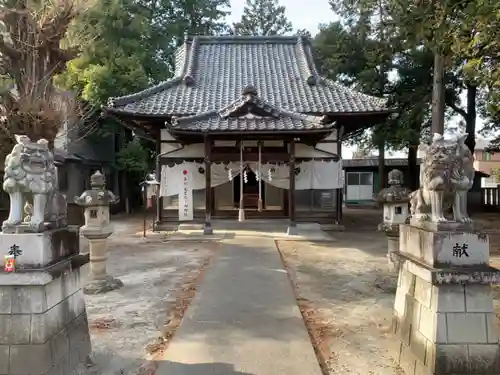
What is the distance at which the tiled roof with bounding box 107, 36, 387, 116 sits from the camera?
15.1 meters

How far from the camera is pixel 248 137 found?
1423 centimetres

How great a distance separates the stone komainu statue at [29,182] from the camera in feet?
12.0

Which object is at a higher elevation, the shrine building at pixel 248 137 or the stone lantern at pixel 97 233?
the shrine building at pixel 248 137

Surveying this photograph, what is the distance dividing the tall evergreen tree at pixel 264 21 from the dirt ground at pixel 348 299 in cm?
3591

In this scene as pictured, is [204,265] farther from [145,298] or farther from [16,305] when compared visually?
[16,305]

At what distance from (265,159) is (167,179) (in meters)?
3.56

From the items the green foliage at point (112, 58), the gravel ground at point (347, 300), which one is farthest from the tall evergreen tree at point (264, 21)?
the gravel ground at point (347, 300)

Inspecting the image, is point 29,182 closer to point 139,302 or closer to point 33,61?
point 139,302

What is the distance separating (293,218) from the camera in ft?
45.0

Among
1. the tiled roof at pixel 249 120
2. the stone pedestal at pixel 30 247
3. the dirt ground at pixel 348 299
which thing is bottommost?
A: the dirt ground at pixel 348 299

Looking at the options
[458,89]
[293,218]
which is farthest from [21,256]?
[458,89]

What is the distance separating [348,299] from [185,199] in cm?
906

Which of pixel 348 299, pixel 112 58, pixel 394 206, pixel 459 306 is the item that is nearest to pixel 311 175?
pixel 394 206

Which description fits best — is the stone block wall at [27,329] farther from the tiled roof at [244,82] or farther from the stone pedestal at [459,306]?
the tiled roof at [244,82]
